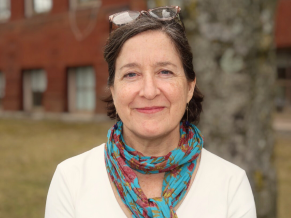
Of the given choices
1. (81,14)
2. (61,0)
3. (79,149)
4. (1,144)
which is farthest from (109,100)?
(61,0)

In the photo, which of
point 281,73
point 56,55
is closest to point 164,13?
point 281,73

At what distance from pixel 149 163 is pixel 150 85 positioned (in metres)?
0.41

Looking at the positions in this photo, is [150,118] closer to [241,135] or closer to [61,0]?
[241,135]

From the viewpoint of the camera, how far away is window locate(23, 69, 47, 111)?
16.8 metres

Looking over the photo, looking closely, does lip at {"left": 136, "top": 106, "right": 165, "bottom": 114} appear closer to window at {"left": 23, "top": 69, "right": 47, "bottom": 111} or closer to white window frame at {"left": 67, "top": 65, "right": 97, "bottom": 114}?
white window frame at {"left": 67, "top": 65, "right": 97, "bottom": 114}

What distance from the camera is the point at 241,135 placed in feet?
11.3

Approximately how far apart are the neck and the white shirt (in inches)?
8.6

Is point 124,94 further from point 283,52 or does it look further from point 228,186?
point 283,52

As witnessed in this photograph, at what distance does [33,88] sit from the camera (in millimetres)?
17188

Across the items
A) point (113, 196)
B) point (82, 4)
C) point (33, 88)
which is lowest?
point (33, 88)

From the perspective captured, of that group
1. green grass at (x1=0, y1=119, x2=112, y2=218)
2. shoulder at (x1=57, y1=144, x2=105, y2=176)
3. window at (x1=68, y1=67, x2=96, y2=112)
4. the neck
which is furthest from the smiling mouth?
window at (x1=68, y1=67, x2=96, y2=112)

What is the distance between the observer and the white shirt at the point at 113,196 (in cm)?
191

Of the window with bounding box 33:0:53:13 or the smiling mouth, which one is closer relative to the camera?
the smiling mouth

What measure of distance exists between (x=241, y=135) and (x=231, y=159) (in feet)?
0.79
